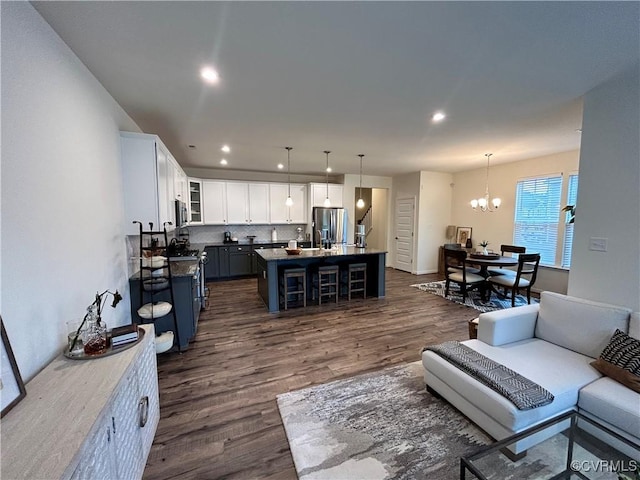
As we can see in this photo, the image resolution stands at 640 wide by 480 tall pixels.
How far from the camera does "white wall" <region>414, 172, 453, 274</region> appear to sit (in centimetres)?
704

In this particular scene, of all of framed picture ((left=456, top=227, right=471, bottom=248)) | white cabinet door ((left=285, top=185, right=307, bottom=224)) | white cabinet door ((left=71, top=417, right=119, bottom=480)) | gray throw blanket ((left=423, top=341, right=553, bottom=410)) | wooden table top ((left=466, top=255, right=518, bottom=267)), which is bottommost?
gray throw blanket ((left=423, top=341, right=553, bottom=410))

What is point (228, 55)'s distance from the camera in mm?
1988

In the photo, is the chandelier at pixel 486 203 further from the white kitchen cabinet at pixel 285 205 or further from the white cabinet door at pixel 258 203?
the white cabinet door at pixel 258 203

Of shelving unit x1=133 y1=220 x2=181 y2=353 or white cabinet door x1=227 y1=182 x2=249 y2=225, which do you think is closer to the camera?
shelving unit x1=133 y1=220 x2=181 y2=353

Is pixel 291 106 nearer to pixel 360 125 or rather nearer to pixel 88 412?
pixel 360 125

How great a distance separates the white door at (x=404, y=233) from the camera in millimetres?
7367

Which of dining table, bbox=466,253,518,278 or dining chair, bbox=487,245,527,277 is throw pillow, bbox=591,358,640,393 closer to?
dining table, bbox=466,253,518,278

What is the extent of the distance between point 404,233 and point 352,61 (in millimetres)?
6055

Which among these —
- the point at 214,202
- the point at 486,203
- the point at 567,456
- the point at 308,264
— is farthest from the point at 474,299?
→ the point at 214,202

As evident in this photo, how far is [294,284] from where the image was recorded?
195 inches

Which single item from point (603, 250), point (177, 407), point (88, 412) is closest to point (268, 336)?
point (177, 407)

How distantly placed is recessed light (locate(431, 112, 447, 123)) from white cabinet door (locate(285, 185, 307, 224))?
444cm

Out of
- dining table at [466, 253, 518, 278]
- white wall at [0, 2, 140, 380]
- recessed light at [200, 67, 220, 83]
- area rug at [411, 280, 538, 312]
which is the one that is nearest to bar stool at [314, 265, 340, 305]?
area rug at [411, 280, 538, 312]

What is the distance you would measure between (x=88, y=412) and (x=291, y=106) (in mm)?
2891
